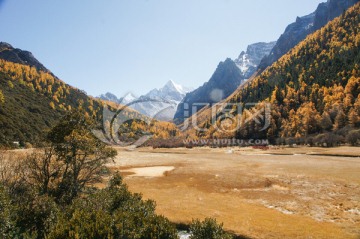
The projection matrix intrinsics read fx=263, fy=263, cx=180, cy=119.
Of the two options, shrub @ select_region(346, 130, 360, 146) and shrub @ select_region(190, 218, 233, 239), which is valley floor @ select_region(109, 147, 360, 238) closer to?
shrub @ select_region(190, 218, 233, 239)

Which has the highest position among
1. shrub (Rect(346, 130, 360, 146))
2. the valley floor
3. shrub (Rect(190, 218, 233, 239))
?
shrub (Rect(346, 130, 360, 146))

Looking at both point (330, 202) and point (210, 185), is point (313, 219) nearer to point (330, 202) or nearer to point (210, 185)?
point (330, 202)

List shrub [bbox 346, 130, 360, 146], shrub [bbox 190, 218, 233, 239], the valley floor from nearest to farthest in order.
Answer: shrub [bbox 190, 218, 233, 239], the valley floor, shrub [bbox 346, 130, 360, 146]

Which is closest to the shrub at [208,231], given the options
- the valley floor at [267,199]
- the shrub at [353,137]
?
the valley floor at [267,199]

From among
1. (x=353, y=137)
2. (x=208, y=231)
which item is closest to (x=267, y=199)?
(x=208, y=231)

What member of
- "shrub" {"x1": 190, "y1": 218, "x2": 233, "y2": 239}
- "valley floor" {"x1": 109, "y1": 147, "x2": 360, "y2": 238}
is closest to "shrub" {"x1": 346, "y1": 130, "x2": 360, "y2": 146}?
"valley floor" {"x1": 109, "y1": 147, "x2": 360, "y2": 238}

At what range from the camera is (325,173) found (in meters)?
57.9

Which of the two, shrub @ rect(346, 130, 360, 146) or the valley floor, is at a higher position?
shrub @ rect(346, 130, 360, 146)

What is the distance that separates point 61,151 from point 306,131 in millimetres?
153333

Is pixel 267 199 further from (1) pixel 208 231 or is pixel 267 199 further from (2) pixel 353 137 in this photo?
(2) pixel 353 137

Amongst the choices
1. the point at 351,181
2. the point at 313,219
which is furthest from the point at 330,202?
the point at 351,181

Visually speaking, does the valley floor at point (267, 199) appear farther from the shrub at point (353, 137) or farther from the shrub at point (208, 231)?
the shrub at point (353, 137)

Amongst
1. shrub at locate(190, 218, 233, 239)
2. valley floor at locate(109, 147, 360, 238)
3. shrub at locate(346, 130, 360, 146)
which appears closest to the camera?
shrub at locate(190, 218, 233, 239)

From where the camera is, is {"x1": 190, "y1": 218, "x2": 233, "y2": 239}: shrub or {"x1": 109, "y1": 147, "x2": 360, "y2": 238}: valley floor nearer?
{"x1": 190, "y1": 218, "x2": 233, "y2": 239}: shrub
